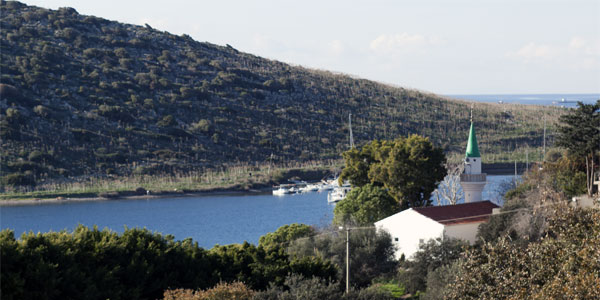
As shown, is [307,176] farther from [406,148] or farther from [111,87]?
[406,148]

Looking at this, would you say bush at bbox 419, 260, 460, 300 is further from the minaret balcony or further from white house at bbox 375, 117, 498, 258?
the minaret balcony

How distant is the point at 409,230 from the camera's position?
132ft

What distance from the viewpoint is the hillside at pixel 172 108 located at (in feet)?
292

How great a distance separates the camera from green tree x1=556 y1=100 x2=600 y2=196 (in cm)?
4506

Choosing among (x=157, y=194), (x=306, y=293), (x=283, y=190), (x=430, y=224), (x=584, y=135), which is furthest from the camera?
(x=283, y=190)

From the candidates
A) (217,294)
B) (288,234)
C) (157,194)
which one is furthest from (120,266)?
(157,194)

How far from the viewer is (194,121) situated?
101625mm

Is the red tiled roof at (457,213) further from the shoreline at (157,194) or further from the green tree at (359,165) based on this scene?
the shoreline at (157,194)

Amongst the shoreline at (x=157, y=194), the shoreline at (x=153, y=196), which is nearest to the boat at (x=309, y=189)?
the shoreline at (x=157, y=194)

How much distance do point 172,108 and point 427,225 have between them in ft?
230

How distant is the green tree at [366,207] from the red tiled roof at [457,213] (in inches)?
172

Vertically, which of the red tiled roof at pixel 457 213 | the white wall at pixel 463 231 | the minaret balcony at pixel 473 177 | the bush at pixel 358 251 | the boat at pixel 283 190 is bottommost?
the boat at pixel 283 190

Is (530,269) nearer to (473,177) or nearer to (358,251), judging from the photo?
(358,251)

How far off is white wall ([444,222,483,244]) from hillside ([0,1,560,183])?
5243 cm
